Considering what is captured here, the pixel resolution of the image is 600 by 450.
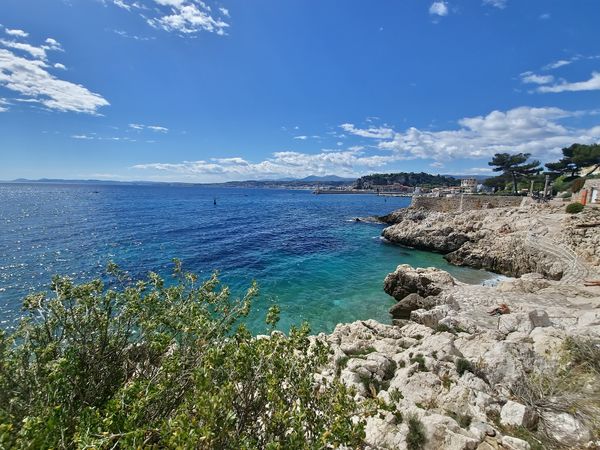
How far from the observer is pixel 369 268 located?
26625 millimetres

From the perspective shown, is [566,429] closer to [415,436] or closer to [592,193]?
[415,436]

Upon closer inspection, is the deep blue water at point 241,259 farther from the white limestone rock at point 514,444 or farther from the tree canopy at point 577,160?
the tree canopy at point 577,160

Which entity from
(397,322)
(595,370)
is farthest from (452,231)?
(595,370)

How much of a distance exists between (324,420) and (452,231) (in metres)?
34.6

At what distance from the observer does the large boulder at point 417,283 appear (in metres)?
18.7

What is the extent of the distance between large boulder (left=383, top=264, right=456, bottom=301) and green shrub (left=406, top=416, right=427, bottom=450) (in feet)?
45.1

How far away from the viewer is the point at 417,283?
63.3 feet

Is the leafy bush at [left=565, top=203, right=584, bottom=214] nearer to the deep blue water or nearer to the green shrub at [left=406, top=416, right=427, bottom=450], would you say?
the deep blue water

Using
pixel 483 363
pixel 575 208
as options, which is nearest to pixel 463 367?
pixel 483 363

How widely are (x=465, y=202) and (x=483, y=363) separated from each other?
4617 centimetres

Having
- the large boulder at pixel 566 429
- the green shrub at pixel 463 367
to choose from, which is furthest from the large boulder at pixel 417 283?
the large boulder at pixel 566 429

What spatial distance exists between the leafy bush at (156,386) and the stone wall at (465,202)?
167 feet

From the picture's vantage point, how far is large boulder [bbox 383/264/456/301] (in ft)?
61.4

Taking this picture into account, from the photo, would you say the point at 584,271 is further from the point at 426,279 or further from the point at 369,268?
the point at 369,268
